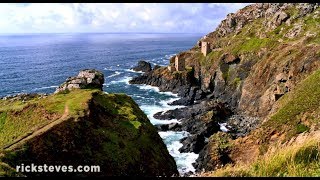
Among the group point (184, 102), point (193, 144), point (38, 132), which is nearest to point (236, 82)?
point (184, 102)

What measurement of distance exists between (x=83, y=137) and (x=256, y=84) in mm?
59880

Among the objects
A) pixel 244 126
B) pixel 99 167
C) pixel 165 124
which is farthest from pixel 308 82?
pixel 99 167

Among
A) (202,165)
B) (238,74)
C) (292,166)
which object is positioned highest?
(292,166)

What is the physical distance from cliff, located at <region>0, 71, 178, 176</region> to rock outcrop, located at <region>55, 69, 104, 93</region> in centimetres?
595

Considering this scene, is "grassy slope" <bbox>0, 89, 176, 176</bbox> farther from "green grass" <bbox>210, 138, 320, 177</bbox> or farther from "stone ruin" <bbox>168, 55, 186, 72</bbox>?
"stone ruin" <bbox>168, 55, 186, 72</bbox>

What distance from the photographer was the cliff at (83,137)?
941 inches

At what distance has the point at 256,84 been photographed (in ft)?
265

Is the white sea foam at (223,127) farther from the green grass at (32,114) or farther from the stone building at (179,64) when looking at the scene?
the stone building at (179,64)

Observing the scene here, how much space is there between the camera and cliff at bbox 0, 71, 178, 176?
23906 millimetres

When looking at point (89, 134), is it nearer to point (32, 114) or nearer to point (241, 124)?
point (32, 114)

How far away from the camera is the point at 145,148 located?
31.4 meters

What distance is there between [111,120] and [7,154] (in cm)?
1291

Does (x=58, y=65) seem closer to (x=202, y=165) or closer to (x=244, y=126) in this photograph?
(x=244, y=126)

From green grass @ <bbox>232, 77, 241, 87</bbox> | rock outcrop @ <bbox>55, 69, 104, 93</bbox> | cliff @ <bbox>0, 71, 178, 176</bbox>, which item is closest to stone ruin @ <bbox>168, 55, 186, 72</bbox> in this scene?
green grass @ <bbox>232, 77, 241, 87</bbox>
